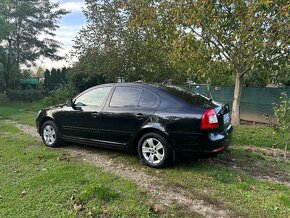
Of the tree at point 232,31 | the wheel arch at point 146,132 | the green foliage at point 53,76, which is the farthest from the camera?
the green foliage at point 53,76

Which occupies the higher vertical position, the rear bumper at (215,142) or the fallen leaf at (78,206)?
the rear bumper at (215,142)

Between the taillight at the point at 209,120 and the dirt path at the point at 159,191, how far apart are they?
111 centimetres

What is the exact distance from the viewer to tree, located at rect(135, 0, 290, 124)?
7336 millimetres

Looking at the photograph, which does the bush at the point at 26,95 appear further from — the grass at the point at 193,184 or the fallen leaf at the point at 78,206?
the fallen leaf at the point at 78,206

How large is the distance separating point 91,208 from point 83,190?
536mm

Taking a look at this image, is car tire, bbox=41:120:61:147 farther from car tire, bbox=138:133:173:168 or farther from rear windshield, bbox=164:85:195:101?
rear windshield, bbox=164:85:195:101

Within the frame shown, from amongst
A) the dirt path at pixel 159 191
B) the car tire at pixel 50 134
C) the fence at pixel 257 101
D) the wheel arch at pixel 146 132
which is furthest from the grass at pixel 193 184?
the fence at pixel 257 101

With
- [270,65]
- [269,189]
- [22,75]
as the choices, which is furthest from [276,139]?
[22,75]

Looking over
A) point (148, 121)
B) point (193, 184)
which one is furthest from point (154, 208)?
point (148, 121)

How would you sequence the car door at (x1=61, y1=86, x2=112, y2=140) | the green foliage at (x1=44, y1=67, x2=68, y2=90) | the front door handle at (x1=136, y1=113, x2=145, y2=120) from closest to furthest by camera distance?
1. the front door handle at (x1=136, y1=113, x2=145, y2=120)
2. the car door at (x1=61, y1=86, x2=112, y2=140)
3. the green foliage at (x1=44, y1=67, x2=68, y2=90)

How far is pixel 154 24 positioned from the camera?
9531 mm

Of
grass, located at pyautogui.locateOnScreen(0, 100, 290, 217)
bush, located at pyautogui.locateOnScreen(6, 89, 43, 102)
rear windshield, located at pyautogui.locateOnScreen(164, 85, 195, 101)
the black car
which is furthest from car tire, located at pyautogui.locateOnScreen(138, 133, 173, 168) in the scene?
bush, located at pyautogui.locateOnScreen(6, 89, 43, 102)

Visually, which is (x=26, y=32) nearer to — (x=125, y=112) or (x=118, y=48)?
(x=118, y=48)

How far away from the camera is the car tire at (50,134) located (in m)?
6.75
